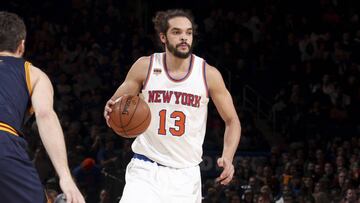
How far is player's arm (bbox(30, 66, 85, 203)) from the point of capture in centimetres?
378

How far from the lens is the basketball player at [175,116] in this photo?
5910mm

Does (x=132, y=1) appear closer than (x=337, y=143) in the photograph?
No

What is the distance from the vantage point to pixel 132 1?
59.7 ft

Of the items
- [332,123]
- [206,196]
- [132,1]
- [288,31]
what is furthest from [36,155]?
[132,1]

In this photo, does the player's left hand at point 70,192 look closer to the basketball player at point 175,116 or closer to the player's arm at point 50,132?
the player's arm at point 50,132

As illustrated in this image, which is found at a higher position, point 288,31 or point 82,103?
point 288,31

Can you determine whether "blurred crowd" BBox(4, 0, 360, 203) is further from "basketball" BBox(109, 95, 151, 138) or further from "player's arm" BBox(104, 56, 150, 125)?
"basketball" BBox(109, 95, 151, 138)

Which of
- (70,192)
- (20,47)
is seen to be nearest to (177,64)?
(20,47)

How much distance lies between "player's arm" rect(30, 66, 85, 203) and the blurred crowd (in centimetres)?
634

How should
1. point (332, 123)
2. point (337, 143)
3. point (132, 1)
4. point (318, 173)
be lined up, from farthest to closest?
1. point (132, 1)
2. point (332, 123)
3. point (337, 143)
4. point (318, 173)

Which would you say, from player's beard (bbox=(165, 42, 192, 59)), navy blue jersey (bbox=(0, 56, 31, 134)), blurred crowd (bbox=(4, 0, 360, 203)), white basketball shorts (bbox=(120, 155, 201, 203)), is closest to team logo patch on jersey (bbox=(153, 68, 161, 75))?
player's beard (bbox=(165, 42, 192, 59))

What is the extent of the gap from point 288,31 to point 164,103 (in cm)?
989

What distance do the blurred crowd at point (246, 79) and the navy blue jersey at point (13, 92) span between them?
628cm

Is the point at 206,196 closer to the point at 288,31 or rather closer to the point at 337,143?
the point at 337,143
